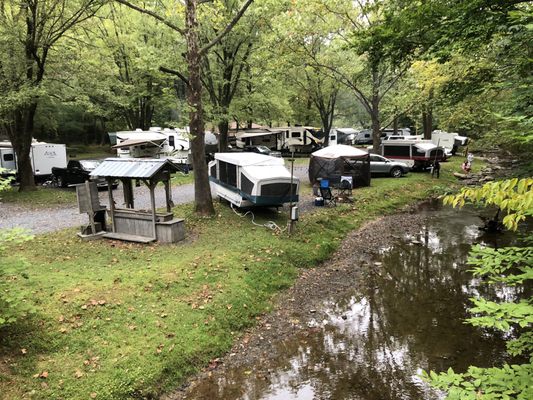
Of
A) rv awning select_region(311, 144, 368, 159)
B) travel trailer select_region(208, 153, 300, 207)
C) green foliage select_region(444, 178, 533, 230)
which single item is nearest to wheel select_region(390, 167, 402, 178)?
rv awning select_region(311, 144, 368, 159)

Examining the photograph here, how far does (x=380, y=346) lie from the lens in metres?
8.01

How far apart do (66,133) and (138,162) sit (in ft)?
117

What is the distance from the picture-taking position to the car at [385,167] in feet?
84.8

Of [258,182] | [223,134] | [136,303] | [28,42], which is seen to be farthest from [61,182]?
[136,303]

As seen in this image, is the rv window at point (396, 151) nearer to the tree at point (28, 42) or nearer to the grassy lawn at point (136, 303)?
the grassy lawn at point (136, 303)

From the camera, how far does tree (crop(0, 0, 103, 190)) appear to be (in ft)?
55.1

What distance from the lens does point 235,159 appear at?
15633 millimetres

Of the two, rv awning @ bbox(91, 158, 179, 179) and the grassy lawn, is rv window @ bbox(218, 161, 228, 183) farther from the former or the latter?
rv awning @ bbox(91, 158, 179, 179)

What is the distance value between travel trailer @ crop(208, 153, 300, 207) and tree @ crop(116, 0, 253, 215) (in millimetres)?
1371

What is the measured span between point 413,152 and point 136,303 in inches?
947

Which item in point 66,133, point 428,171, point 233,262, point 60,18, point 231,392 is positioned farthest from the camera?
point 66,133

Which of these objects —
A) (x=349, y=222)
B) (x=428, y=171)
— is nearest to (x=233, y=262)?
(x=349, y=222)

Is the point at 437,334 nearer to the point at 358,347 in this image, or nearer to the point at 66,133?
the point at 358,347

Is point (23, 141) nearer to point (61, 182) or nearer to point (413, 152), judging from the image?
point (61, 182)
